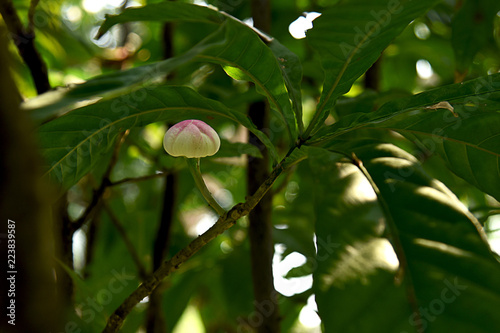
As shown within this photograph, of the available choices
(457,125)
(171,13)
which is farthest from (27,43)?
(457,125)

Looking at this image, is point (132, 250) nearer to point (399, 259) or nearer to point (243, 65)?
point (243, 65)

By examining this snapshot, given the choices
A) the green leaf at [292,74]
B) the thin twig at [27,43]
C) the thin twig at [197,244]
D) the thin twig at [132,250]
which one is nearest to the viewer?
the thin twig at [197,244]

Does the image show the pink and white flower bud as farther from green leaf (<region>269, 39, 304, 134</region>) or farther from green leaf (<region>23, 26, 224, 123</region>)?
green leaf (<region>23, 26, 224, 123</region>)

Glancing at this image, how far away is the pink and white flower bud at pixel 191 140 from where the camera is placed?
1.94 feet

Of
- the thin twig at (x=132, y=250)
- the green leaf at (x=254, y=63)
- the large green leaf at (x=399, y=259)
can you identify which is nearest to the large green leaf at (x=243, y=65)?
the green leaf at (x=254, y=63)

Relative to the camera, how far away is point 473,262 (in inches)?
17.7

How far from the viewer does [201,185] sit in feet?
1.92

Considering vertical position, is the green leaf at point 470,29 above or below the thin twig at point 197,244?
above

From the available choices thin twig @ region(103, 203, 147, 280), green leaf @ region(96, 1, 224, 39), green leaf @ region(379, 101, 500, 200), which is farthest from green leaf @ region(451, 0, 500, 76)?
thin twig @ region(103, 203, 147, 280)

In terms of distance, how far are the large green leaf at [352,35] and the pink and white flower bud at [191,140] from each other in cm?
12

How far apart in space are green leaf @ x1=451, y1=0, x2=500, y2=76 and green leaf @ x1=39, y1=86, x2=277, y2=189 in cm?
58

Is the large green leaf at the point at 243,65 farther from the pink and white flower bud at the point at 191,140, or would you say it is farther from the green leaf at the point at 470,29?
the green leaf at the point at 470,29

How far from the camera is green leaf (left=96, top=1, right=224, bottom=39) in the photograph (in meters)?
0.65

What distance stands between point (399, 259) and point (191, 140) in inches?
10.4
